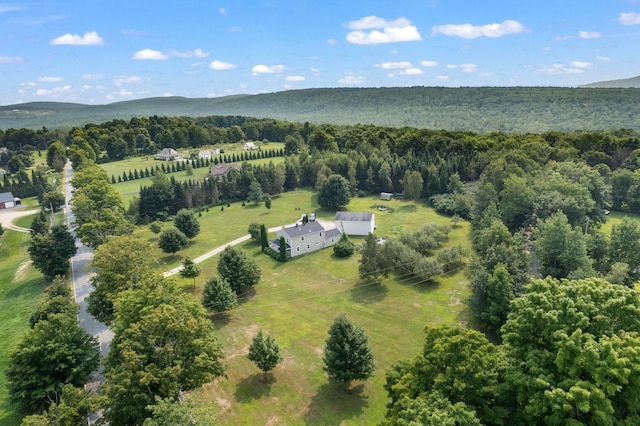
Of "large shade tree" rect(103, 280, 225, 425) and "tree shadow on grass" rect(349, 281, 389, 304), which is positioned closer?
"large shade tree" rect(103, 280, 225, 425)

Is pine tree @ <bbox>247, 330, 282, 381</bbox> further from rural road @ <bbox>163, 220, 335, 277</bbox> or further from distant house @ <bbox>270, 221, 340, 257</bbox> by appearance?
distant house @ <bbox>270, 221, 340, 257</bbox>

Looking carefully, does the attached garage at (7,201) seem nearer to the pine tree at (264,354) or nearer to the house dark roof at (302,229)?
the house dark roof at (302,229)

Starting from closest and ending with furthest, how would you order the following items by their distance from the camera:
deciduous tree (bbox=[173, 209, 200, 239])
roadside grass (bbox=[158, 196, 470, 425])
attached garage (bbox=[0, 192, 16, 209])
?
roadside grass (bbox=[158, 196, 470, 425]) < deciduous tree (bbox=[173, 209, 200, 239]) < attached garage (bbox=[0, 192, 16, 209])

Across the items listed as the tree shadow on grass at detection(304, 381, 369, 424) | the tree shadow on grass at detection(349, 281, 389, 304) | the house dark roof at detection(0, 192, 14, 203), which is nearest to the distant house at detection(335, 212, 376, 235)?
the tree shadow on grass at detection(349, 281, 389, 304)

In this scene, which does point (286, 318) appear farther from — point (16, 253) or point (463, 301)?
point (16, 253)

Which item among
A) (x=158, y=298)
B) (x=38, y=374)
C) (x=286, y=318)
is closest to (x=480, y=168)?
(x=286, y=318)

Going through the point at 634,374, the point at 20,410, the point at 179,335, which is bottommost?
the point at 20,410

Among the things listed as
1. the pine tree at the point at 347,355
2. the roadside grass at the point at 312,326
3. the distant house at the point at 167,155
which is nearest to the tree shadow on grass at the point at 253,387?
the roadside grass at the point at 312,326
